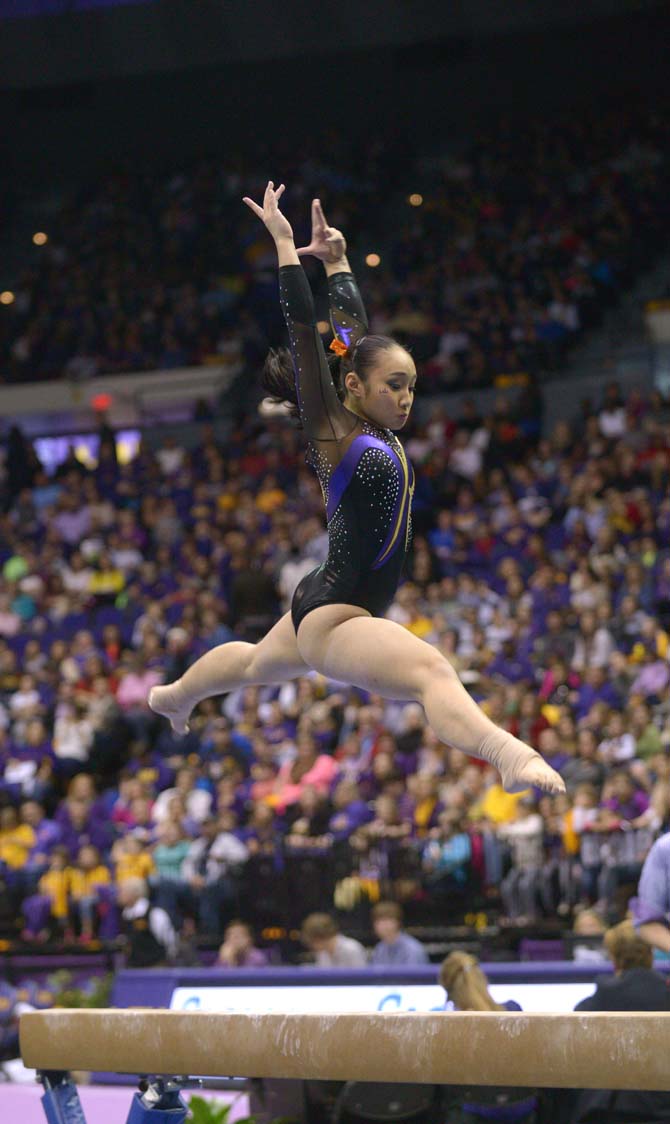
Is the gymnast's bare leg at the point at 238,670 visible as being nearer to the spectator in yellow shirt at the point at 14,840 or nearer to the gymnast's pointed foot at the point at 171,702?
the gymnast's pointed foot at the point at 171,702

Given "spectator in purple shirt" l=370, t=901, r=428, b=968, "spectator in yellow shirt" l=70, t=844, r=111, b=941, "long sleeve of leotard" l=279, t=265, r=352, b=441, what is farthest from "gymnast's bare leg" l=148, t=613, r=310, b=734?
"spectator in yellow shirt" l=70, t=844, r=111, b=941

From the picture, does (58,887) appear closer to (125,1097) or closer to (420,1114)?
(125,1097)

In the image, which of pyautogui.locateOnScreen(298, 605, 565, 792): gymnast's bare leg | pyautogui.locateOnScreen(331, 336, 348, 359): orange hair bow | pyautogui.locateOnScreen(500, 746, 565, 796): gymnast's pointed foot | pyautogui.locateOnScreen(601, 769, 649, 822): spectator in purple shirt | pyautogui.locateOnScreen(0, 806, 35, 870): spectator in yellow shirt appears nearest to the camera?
pyautogui.locateOnScreen(500, 746, 565, 796): gymnast's pointed foot

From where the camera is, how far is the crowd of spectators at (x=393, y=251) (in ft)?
53.0

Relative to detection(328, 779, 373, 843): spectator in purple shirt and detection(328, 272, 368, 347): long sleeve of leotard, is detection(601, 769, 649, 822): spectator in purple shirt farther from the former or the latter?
detection(328, 272, 368, 347): long sleeve of leotard

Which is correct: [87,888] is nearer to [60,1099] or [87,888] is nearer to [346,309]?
[60,1099]

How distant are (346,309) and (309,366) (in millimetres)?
493

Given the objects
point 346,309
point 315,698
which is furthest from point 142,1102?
point 315,698

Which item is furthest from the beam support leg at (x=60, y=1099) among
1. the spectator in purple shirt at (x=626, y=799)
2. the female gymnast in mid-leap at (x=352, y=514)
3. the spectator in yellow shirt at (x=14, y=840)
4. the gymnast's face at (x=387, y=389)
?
the spectator in yellow shirt at (x=14, y=840)

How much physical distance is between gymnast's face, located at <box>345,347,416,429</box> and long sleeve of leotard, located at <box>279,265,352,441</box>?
91 mm

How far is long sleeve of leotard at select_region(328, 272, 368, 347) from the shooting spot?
4.13 m

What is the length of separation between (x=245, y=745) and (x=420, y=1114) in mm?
6282

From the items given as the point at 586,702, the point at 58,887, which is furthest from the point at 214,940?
the point at 586,702

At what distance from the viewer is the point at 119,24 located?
695 inches
